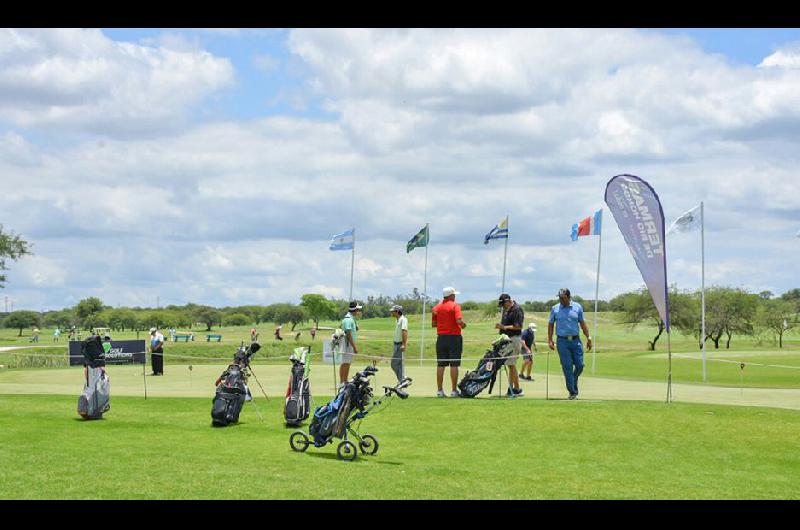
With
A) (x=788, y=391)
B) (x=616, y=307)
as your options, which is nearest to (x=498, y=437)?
(x=788, y=391)

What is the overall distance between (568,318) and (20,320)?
175m

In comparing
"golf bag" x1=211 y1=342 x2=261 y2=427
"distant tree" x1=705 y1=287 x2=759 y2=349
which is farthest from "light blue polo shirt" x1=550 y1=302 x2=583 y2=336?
"distant tree" x1=705 y1=287 x2=759 y2=349

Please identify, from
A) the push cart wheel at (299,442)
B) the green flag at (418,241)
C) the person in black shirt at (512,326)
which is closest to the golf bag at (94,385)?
the push cart wheel at (299,442)

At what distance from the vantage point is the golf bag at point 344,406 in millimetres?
13680

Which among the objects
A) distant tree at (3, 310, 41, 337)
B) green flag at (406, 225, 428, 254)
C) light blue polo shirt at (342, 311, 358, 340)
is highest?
green flag at (406, 225, 428, 254)

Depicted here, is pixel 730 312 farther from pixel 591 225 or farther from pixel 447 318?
pixel 447 318

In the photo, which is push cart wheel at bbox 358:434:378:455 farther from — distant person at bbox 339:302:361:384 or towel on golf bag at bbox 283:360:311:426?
distant person at bbox 339:302:361:384

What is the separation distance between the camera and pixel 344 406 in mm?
13742

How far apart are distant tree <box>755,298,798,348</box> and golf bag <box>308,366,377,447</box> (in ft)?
233

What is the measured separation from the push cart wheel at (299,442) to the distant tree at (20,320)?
174 meters

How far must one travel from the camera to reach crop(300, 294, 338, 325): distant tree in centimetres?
14862

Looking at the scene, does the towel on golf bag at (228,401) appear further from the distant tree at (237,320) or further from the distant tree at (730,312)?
the distant tree at (237,320)

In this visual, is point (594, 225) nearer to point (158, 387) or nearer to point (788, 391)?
point (788, 391)

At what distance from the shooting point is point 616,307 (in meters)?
109
